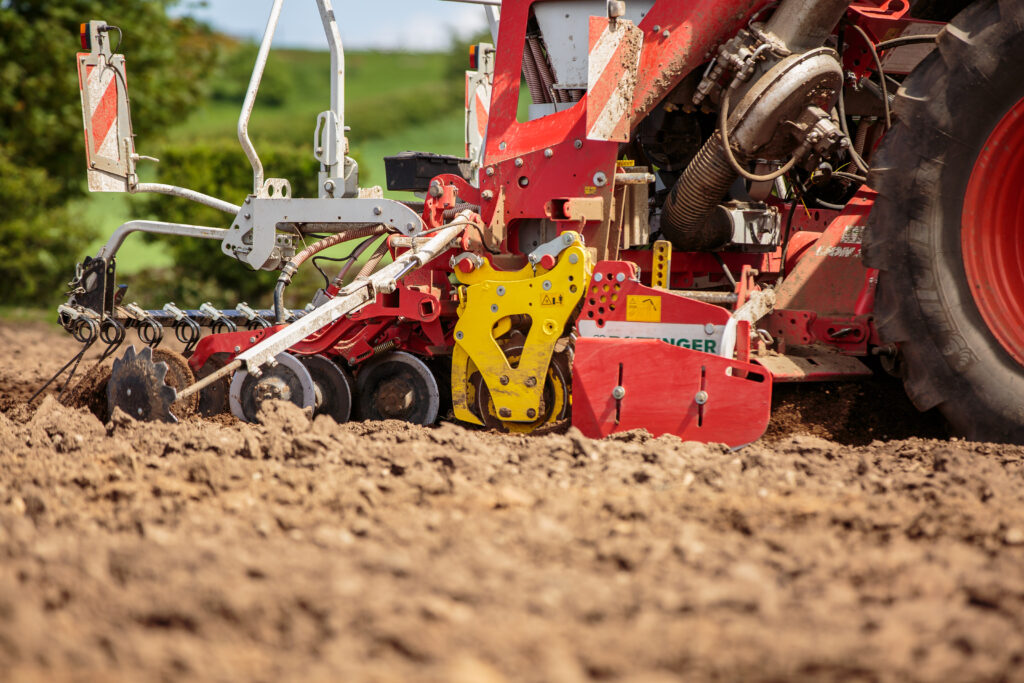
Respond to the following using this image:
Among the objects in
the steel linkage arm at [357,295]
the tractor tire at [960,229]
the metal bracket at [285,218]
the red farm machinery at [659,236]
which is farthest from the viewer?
the metal bracket at [285,218]

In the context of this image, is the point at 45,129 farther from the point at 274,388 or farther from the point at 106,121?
the point at 274,388

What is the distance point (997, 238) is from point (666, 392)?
1.35m

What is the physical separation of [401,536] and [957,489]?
1662mm

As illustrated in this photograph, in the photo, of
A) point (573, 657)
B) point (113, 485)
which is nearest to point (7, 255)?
point (113, 485)

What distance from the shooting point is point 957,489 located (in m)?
2.99


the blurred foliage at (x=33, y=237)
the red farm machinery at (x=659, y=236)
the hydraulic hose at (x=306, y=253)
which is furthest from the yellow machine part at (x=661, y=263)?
the blurred foliage at (x=33, y=237)

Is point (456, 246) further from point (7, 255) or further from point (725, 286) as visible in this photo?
point (7, 255)

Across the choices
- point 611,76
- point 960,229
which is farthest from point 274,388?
point 960,229

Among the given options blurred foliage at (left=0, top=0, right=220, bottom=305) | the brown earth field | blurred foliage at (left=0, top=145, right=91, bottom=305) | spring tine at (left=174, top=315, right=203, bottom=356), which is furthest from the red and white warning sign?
blurred foliage at (left=0, top=0, right=220, bottom=305)

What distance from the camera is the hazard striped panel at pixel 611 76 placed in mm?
4359

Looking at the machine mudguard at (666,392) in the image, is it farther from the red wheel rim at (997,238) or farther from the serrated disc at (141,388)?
the serrated disc at (141,388)

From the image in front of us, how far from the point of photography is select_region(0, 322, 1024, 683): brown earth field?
1.88 m

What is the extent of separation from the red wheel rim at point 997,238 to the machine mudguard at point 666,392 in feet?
2.74

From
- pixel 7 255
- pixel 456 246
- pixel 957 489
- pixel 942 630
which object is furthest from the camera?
pixel 7 255
